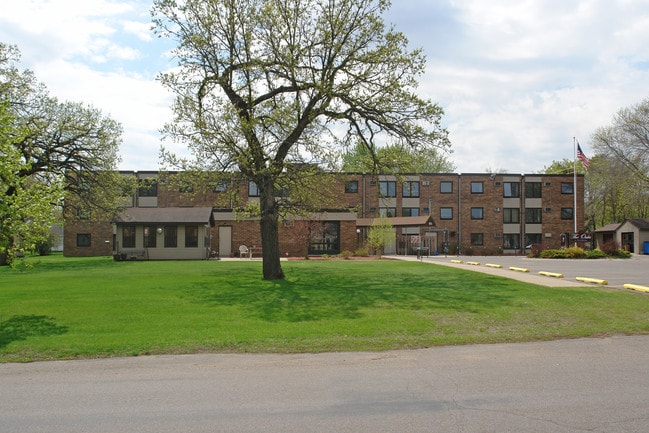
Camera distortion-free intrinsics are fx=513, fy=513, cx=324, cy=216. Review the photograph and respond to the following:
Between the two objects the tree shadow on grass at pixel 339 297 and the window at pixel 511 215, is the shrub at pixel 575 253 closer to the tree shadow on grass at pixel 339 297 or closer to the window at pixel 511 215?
the window at pixel 511 215

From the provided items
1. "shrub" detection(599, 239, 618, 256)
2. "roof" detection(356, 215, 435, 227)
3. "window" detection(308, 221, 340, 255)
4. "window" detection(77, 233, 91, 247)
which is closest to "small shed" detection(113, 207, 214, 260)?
"window" detection(308, 221, 340, 255)

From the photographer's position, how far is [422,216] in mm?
48875

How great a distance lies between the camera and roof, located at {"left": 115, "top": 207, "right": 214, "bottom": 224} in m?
35.6

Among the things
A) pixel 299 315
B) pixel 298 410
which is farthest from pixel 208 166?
pixel 298 410

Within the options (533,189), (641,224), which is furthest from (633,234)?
(533,189)

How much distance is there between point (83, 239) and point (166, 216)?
14264mm

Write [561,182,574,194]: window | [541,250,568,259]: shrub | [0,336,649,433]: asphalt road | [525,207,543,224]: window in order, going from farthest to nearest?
[561,182,574,194]: window < [525,207,543,224]: window < [541,250,568,259]: shrub < [0,336,649,433]: asphalt road

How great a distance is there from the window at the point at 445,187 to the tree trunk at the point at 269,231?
35900 millimetres

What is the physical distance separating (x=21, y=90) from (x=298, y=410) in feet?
101

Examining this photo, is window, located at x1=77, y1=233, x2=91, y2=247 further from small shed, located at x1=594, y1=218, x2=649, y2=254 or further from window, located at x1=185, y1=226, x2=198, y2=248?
small shed, located at x1=594, y1=218, x2=649, y2=254

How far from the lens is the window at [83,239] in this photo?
4628 centimetres

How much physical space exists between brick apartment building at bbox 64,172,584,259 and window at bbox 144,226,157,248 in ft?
10.4

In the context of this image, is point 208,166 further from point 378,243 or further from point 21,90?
point 378,243

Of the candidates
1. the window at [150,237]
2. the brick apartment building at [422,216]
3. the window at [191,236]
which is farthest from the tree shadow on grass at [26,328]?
the brick apartment building at [422,216]
